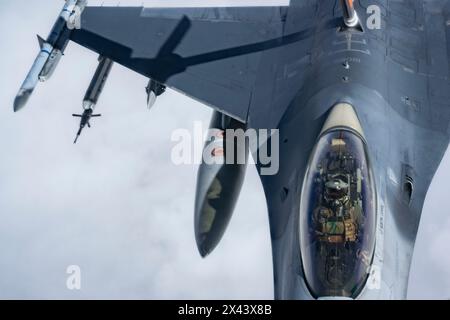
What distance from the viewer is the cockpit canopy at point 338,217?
9.86m

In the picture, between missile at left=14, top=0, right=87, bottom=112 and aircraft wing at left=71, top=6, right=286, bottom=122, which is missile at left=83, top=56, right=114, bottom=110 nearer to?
aircraft wing at left=71, top=6, right=286, bottom=122

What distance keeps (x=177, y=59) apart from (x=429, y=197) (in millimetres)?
6289

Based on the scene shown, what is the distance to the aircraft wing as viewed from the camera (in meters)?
14.8

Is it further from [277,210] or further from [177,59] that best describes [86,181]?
[277,210]

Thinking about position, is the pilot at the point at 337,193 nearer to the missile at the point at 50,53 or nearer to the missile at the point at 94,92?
the missile at the point at 50,53

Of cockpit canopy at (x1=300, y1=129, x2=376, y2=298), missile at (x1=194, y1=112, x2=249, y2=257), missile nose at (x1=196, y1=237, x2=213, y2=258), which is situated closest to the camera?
cockpit canopy at (x1=300, y1=129, x2=376, y2=298)

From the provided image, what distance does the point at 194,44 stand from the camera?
15.6 metres

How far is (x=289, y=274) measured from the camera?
10484mm

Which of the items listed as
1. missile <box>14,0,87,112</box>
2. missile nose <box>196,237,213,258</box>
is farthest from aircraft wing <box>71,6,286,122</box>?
missile nose <box>196,237,213,258</box>

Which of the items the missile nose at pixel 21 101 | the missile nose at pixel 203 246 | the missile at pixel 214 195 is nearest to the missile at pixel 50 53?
the missile nose at pixel 21 101

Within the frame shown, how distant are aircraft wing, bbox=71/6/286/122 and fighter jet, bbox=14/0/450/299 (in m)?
0.03

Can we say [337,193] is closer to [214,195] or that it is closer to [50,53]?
[214,195]
